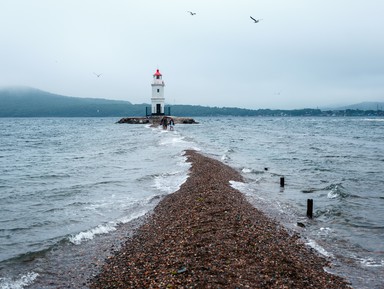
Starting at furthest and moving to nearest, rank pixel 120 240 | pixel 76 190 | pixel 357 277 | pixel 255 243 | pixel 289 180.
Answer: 1. pixel 289 180
2. pixel 76 190
3. pixel 120 240
4. pixel 255 243
5. pixel 357 277

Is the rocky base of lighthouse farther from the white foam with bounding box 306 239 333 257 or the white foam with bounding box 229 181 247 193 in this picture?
the white foam with bounding box 306 239 333 257

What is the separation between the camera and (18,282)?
838 centimetres

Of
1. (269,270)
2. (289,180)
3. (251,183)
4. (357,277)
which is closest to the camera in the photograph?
(269,270)

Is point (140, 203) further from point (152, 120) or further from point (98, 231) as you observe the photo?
point (152, 120)

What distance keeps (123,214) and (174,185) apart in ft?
18.8

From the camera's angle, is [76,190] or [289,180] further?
[289,180]

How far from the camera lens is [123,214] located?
14102 millimetres

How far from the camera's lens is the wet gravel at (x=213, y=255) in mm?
7457

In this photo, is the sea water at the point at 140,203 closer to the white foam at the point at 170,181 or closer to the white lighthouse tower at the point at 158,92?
the white foam at the point at 170,181

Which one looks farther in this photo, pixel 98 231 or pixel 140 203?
pixel 140 203

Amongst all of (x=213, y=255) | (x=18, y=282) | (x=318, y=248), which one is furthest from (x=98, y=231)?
(x=318, y=248)

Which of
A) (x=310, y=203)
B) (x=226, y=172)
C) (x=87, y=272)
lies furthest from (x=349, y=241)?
(x=226, y=172)

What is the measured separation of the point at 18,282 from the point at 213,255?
4.70 m

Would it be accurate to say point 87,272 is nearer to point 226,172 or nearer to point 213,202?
point 213,202
